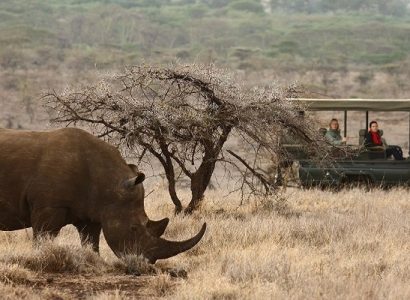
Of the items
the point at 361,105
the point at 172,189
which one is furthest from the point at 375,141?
the point at 172,189

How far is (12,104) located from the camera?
4122 centimetres

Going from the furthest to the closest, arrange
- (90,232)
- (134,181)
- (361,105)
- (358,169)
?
1. (361,105)
2. (358,169)
3. (90,232)
4. (134,181)

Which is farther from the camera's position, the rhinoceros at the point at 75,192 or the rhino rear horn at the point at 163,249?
the rhinoceros at the point at 75,192

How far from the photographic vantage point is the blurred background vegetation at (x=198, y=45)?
4822cm

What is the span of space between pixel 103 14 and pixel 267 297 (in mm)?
72786

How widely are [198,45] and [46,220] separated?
58284 mm

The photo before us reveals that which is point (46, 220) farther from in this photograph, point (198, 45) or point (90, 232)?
point (198, 45)

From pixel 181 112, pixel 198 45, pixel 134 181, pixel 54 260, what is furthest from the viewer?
pixel 198 45

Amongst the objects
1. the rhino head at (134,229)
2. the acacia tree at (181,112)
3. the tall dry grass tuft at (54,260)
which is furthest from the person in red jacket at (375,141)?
the tall dry grass tuft at (54,260)

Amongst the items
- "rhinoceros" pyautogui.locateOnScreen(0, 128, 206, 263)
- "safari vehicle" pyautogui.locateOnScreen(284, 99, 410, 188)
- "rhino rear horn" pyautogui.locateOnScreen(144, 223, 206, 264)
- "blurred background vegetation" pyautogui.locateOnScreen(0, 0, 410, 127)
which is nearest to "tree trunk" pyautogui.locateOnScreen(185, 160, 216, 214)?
"safari vehicle" pyautogui.locateOnScreen(284, 99, 410, 188)

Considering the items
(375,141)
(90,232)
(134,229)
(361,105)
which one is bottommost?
(90,232)

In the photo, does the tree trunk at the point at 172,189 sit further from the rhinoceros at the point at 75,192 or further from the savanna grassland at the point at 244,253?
the rhinoceros at the point at 75,192

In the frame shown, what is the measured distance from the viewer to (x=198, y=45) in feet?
219

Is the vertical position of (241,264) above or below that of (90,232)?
below
